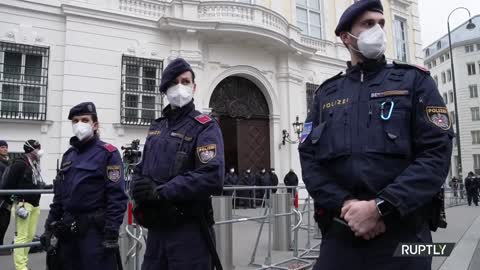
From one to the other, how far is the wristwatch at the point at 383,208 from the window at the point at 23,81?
12.2 metres

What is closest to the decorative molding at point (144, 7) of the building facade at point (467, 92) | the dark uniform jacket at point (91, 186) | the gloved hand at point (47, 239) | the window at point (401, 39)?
the dark uniform jacket at point (91, 186)

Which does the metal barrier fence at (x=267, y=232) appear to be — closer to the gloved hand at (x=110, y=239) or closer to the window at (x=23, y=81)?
the gloved hand at (x=110, y=239)

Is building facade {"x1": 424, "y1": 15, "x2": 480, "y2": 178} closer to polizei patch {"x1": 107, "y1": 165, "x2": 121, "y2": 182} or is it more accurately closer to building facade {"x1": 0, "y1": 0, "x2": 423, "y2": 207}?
building facade {"x1": 0, "y1": 0, "x2": 423, "y2": 207}

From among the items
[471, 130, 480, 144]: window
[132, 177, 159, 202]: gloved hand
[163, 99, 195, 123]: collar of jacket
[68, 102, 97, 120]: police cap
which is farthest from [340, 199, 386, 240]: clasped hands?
[471, 130, 480, 144]: window

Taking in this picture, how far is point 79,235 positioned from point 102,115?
10316 mm

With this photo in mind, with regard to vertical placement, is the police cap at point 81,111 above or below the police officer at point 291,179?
above

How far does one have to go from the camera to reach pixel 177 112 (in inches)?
125

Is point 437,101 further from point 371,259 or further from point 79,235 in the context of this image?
point 79,235

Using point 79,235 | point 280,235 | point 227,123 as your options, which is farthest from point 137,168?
point 227,123

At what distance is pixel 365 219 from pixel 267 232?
5220 millimetres

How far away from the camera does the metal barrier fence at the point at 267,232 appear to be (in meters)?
4.59

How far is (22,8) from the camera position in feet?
40.5

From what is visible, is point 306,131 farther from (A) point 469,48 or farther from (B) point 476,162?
(A) point 469,48

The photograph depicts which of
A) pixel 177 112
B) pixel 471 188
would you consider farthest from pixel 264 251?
pixel 471 188
